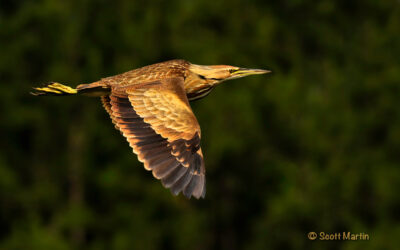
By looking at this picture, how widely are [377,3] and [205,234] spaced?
995 cm

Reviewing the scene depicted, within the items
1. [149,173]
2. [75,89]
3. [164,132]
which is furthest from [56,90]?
[149,173]

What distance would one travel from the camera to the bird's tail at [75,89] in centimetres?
589

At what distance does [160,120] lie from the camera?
17.9 ft

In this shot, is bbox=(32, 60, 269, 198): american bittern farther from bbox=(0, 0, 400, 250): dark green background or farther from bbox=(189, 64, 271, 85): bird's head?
bbox=(0, 0, 400, 250): dark green background

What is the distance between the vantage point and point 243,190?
1752 cm

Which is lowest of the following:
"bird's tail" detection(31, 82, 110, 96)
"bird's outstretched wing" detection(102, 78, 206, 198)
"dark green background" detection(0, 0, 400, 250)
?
"dark green background" detection(0, 0, 400, 250)

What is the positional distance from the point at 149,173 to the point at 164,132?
1029 centimetres

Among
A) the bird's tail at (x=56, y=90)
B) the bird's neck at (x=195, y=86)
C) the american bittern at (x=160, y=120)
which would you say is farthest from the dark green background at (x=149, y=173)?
the american bittern at (x=160, y=120)

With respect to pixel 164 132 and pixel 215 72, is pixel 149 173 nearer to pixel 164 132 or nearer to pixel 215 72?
pixel 215 72

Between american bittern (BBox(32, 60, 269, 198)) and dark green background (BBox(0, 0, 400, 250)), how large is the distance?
9.29 m

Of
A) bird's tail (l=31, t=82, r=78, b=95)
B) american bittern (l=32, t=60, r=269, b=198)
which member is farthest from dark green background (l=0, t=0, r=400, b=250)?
american bittern (l=32, t=60, r=269, b=198)

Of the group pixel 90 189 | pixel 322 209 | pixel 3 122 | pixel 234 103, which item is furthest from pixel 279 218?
pixel 3 122

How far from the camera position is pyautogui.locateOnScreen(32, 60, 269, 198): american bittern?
5156 mm

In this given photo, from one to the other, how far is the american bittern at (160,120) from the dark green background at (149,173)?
30.5 feet
